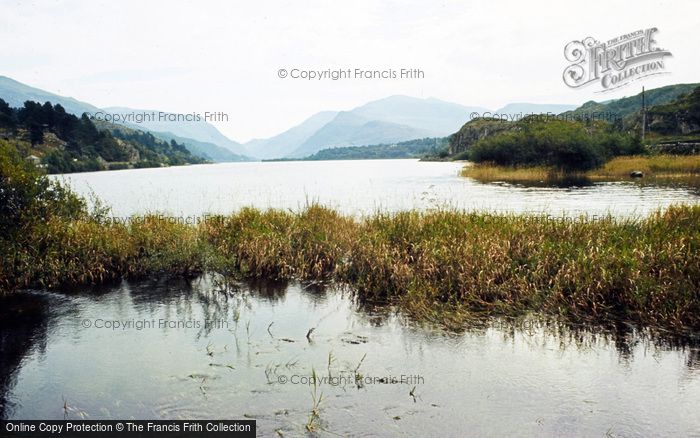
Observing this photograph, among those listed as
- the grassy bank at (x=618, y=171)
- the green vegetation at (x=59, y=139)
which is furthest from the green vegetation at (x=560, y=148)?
the green vegetation at (x=59, y=139)

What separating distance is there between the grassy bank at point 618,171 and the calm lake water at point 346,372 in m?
56.5

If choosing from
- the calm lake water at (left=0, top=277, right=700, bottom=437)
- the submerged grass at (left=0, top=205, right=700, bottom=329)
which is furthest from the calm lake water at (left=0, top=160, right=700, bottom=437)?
the submerged grass at (left=0, top=205, right=700, bottom=329)

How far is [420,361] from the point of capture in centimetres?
969

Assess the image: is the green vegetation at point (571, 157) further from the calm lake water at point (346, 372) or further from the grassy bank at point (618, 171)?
the calm lake water at point (346, 372)

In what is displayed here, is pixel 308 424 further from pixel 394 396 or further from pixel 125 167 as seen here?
pixel 125 167

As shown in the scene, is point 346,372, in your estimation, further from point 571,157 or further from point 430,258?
point 571,157

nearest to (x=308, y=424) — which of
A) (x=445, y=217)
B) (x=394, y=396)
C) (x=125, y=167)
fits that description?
(x=394, y=396)

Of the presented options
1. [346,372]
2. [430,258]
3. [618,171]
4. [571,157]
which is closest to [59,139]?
[571,157]

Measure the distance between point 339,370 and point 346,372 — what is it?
0.54 feet

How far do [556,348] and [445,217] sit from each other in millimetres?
8060

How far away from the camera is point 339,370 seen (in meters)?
9.34

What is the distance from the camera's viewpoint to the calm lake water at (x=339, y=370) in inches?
299

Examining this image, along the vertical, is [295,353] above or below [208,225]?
below

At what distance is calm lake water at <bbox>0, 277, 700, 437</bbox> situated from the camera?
298 inches
